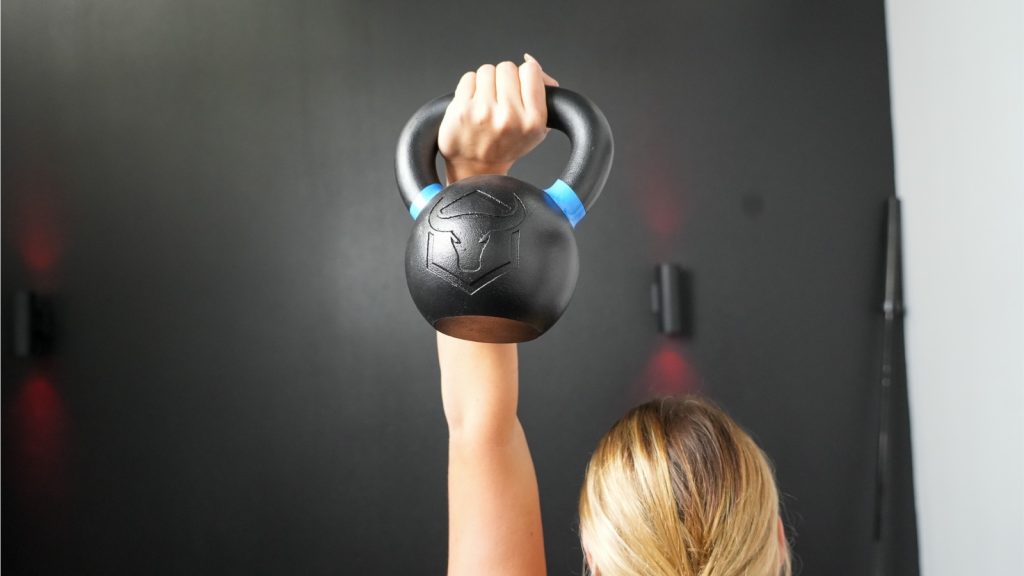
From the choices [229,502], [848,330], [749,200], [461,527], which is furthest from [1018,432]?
[229,502]

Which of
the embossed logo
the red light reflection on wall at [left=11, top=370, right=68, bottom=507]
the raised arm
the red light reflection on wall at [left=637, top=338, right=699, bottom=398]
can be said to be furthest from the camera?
the red light reflection on wall at [left=637, top=338, right=699, bottom=398]

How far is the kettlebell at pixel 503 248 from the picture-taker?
23.5 inches

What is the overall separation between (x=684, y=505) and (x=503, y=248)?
0.27m

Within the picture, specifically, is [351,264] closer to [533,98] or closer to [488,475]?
[488,475]

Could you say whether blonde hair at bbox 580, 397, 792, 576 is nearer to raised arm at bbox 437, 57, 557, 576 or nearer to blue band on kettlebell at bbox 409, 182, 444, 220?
raised arm at bbox 437, 57, 557, 576

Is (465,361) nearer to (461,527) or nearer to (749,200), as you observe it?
(461,527)

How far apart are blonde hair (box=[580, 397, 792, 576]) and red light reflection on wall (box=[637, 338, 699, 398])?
6.71 feet

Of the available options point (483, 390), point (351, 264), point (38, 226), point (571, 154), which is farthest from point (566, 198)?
point (38, 226)

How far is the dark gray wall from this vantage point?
8.56ft

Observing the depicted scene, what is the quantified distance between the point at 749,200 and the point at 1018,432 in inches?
41.2

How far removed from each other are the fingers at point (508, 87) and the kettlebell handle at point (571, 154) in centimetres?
3

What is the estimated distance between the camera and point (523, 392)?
2.76 metres

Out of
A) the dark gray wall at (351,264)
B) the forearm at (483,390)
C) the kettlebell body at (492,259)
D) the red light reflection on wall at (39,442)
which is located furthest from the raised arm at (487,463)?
the red light reflection on wall at (39,442)

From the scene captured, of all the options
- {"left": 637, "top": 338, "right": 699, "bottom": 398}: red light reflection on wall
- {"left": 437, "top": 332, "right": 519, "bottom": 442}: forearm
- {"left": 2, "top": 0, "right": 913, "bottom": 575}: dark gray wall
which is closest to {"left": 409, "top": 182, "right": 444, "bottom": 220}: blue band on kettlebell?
{"left": 437, "top": 332, "right": 519, "bottom": 442}: forearm
